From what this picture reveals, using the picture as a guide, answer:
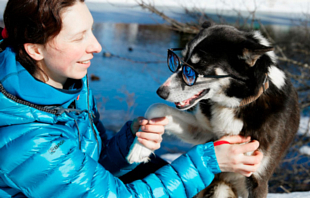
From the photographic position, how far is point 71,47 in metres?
1.40

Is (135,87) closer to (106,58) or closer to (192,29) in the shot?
(106,58)

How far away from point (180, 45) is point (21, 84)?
6.06 meters

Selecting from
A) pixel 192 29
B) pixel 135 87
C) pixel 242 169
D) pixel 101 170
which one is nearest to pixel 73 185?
pixel 101 170

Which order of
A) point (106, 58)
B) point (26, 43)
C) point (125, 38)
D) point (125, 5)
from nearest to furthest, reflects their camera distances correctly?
point (26, 43) → point (125, 5) → point (106, 58) → point (125, 38)

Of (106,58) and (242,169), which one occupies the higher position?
(242,169)

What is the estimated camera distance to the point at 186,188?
1481 mm

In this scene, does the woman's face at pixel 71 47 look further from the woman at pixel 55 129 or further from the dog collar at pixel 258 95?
the dog collar at pixel 258 95

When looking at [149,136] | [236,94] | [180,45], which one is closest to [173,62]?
[236,94]

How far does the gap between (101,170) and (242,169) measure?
0.84 metres

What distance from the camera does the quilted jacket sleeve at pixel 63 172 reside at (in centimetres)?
Result: 119

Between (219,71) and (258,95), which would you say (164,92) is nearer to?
(219,71)

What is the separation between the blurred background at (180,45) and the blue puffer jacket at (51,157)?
3.06 feet

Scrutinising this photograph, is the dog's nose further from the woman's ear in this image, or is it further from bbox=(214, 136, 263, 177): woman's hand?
the woman's ear

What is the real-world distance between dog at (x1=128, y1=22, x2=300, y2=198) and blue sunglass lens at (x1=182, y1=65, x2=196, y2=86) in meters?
0.02
